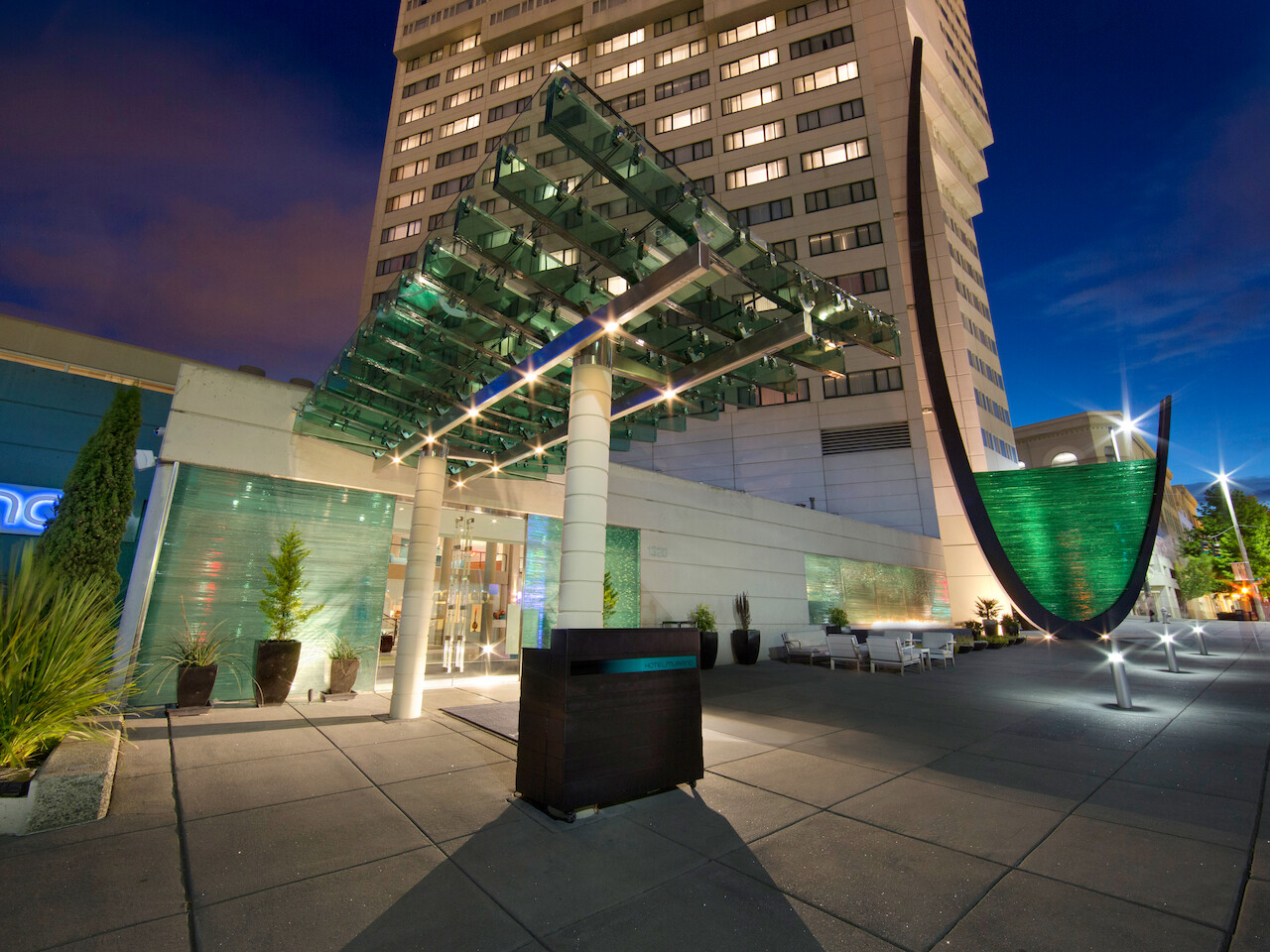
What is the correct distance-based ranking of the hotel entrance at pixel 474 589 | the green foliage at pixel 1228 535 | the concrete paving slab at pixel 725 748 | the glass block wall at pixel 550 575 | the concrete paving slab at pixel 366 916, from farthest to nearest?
1. the green foliage at pixel 1228 535
2. the glass block wall at pixel 550 575
3. the hotel entrance at pixel 474 589
4. the concrete paving slab at pixel 725 748
5. the concrete paving slab at pixel 366 916

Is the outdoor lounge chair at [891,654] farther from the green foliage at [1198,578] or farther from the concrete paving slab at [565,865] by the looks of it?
the green foliage at [1198,578]

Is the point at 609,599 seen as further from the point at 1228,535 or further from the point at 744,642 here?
the point at 1228,535

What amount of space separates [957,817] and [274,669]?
9887 mm

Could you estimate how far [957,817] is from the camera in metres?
4.30

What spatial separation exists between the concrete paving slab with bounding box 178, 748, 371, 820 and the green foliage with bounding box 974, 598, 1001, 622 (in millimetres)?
28194

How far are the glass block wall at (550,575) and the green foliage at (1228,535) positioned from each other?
6266 centimetres

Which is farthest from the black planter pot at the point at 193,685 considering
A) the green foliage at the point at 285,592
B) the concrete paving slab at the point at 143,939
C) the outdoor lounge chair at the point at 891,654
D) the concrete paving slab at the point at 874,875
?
the outdoor lounge chair at the point at 891,654

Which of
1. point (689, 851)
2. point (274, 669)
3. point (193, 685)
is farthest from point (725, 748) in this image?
point (193, 685)

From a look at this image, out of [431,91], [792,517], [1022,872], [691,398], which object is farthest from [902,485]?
[431,91]

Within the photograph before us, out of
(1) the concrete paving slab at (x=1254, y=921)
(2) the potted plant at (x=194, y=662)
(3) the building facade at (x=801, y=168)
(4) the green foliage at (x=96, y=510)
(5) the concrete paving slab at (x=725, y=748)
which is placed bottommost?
(5) the concrete paving slab at (x=725, y=748)

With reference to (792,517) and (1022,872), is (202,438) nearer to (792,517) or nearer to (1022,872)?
(1022,872)

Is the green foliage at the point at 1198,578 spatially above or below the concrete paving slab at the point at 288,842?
above

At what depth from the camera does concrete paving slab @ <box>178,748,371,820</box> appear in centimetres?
454

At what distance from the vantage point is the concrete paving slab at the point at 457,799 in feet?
13.8
